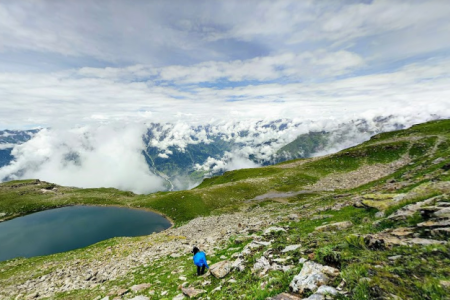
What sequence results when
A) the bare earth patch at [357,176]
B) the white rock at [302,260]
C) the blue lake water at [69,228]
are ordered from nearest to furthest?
the white rock at [302,260]
the blue lake water at [69,228]
the bare earth patch at [357,176]

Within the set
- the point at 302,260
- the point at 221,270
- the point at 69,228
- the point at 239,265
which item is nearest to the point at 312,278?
the point at 302,260

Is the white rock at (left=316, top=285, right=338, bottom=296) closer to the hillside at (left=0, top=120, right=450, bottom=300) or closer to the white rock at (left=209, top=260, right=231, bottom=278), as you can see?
the hillside at (left=0, top=120, right=450, bottom=300)

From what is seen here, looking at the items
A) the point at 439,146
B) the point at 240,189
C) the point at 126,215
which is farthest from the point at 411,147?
the point at 126,215

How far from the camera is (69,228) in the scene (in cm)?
8331

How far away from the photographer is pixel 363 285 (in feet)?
21.8

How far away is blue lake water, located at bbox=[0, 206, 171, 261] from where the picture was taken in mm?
67550

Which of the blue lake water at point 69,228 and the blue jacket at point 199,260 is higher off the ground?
the blue jacket at point 199,260

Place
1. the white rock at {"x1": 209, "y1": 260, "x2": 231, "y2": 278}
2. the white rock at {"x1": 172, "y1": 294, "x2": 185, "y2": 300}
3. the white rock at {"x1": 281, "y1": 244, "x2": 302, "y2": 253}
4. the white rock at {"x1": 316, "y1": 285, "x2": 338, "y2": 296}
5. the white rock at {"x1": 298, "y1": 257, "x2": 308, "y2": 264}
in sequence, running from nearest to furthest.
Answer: the white rock at {"x1": 316, "y1": 285, "x2": 338, "y2": 296} < the white rock at {"x1": 298, "y1": 257, "x2": 308, "y2": 264} < the white rock at {"x1": 172, "y1": 294, "x2": 185, "y2": 300} < the white rock at {"x1": 281, "y1": 244, "x2": 302, "y2": 253} < the white rock at {"x1": 209, "y1": 260, "x2": 231, "y2": 278}

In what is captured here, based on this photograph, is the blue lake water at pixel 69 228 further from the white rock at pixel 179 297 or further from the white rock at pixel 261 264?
the white rock at pixel 261 264

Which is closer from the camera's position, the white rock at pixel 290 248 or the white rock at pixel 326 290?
the white rock at pixel 326 290

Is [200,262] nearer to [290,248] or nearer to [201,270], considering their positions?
[201,270]

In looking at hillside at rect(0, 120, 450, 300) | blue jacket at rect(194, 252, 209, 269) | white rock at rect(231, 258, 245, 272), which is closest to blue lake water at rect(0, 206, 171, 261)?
hillside at rect(0, 120, 450, 300)

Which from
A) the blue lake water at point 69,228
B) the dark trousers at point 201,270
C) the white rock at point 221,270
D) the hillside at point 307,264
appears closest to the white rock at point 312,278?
the hillside at point 307,264

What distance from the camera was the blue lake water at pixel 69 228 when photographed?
67550 millimetres
